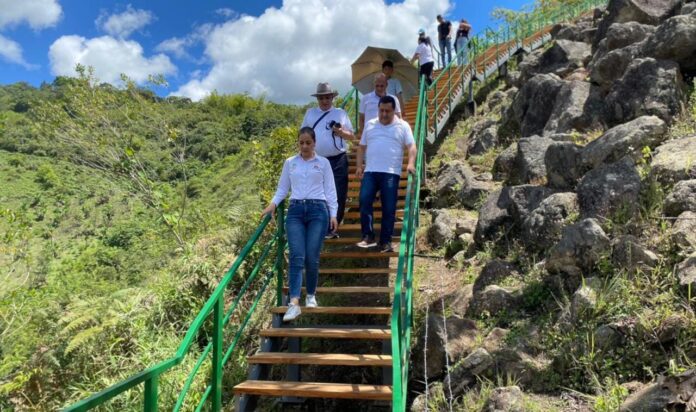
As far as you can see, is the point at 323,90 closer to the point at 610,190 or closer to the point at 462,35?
the point at 610,190

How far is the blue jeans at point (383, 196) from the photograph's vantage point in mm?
4855

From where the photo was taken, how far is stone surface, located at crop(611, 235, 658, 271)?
13.1 ft

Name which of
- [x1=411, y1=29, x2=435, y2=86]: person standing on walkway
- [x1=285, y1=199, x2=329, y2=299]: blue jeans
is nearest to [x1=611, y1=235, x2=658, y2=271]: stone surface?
[x1=285, y1=199, x2=329, y2=299]: blue jeans

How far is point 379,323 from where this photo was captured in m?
5.11

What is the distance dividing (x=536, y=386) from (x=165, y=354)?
346 centimetres

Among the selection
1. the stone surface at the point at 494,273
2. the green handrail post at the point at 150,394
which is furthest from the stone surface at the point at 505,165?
the green handrail post at the point at 150,394

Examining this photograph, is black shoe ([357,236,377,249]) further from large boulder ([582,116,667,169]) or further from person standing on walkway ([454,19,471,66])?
person standing on walkway ([454,19,471,66])

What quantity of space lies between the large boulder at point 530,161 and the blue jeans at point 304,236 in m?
3.51

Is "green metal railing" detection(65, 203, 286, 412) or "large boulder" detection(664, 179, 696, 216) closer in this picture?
"green metal railing" detection(65, 203, 286, 412)

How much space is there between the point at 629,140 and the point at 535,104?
3644 millimetres

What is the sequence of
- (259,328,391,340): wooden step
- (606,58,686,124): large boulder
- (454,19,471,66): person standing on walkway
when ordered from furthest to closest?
(454,19,471,66): person standing on walkway, (606,58,686,124): large boulder, (259,328,391,340): wooden step

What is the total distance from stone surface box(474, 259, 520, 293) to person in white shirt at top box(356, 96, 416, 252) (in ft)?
3.40

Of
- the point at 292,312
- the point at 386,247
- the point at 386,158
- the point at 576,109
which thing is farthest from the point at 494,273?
the point at 576,109

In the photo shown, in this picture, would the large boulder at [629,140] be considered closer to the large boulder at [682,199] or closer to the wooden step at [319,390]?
the large boulder at [682,199]
